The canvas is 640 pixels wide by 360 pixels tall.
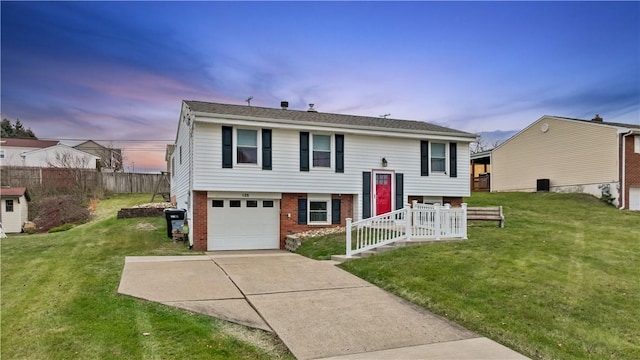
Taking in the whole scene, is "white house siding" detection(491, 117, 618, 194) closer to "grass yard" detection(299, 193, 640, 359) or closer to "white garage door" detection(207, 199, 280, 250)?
"grass yard" detection(299, 193, 640, 359)

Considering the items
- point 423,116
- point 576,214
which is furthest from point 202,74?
point 576,214

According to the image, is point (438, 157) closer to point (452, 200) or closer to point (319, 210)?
point (452, 200)

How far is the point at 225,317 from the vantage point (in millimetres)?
5926

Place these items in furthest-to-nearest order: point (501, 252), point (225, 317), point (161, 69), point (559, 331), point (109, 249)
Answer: point (161, 69), point (109, 249), point (501, 252), point (225, 317), point (559, 331)

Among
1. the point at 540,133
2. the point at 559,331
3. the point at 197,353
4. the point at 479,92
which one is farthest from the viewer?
the point at 540,133

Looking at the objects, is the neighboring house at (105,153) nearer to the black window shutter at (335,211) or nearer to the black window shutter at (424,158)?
the black window shutter at (335,211)

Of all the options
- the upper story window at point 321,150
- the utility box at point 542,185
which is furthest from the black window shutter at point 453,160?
the utility box at point 542,185

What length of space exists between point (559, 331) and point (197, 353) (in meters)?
4.55

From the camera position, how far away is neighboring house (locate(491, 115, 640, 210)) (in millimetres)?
→ 22672

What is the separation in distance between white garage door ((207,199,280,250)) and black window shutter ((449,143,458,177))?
7749 mm

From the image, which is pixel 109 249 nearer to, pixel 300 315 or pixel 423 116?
pixel 300 315

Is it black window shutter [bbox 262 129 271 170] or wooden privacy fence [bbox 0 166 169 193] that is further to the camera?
wooden privacy fence [bbox 0 166 169 193]

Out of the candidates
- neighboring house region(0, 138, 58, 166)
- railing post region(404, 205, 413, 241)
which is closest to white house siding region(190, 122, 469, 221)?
railing post region(404, 205, 413, 241)

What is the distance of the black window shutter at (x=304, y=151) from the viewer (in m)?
15.5
